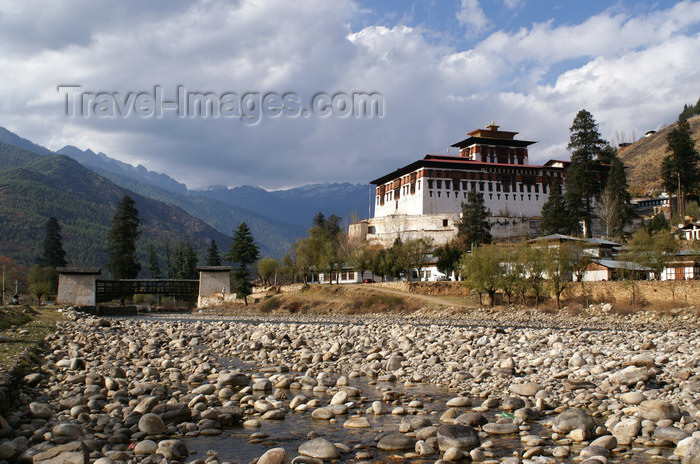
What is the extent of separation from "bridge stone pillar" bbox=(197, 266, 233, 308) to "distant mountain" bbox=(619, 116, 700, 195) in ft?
236

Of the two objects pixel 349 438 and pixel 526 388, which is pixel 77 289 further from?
pixel 349 438

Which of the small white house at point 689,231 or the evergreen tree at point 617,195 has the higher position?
the evergreen tree at point 617,195

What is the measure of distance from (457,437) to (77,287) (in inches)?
2145

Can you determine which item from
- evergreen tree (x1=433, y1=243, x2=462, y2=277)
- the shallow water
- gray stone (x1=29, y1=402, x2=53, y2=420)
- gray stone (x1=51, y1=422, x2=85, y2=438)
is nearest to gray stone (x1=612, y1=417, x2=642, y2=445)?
the shallow water

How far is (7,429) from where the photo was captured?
8430mm

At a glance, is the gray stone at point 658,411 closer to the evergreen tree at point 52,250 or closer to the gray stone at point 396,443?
the gray stone at point 396,443

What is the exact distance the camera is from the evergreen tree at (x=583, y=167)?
59.8 meters

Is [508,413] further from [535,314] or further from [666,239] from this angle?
[666,239]

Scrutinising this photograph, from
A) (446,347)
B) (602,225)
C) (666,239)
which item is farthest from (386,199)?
(446,347)

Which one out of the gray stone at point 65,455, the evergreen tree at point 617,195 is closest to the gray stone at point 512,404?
the gray stone at point 65,455

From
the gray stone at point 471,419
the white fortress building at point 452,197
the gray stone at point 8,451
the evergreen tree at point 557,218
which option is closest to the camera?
the gray stone at point 8,451

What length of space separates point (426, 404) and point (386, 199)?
76063mm

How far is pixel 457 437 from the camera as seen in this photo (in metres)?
9.16

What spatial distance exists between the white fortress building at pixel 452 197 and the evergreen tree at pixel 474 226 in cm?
485
